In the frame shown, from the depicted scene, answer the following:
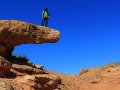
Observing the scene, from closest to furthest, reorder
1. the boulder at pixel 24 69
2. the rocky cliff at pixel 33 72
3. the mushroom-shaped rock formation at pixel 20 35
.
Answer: the rocky cliff at pixel 33 72, the boulder at pixel 24 69, the mushroom-shaped rock formation at pixel 20 35

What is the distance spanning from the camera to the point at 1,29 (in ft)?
78.8

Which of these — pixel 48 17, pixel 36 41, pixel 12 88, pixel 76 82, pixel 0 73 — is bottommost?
pixel 12 88

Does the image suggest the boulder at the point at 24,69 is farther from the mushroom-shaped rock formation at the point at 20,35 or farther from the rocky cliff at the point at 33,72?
the mushroom-shaped rock formation at the point at 20,35

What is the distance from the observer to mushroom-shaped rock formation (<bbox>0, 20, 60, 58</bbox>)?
2439cm

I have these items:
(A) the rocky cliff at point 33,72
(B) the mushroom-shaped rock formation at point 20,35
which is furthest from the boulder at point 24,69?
(B) the mushroom-shaped rock formation at point 20,35

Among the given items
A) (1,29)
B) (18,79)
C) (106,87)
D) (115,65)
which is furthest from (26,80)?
(115,65)

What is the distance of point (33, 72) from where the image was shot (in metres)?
24.4

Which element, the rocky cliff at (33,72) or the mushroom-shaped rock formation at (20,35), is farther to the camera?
the mushroom-shaped rock formation at (20,35)

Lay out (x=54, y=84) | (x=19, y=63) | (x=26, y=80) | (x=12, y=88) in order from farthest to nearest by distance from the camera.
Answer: (x=19, y=63), (x=54, y=84), (x=26, y=80), (x=12, y=88)

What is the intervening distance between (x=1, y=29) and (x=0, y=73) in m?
4.41

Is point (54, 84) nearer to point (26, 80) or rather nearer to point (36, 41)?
point (26, 80)

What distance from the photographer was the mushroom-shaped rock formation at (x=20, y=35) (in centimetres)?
2439

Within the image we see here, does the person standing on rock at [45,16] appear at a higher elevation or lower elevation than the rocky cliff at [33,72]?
higher

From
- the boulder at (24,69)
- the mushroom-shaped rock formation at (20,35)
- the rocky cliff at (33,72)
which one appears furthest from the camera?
the mushroom-shaped rock formation at (20,35)
